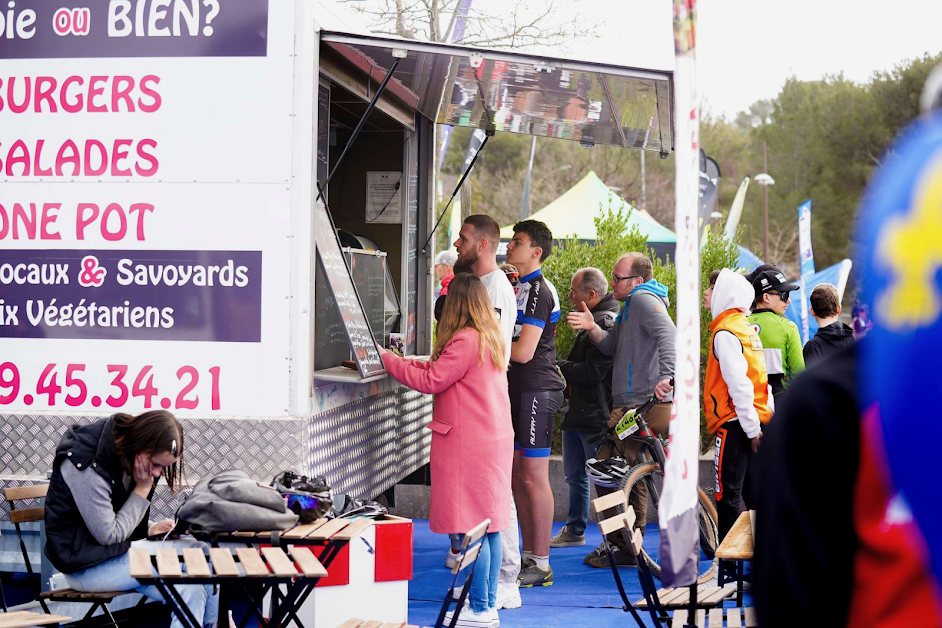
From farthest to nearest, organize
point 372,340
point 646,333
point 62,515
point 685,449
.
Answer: point 646,333
point 372,340
point 62,515
point 685,449

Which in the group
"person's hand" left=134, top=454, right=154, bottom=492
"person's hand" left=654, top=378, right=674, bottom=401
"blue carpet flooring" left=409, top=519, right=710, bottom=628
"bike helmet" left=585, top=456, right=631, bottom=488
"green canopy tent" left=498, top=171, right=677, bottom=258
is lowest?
"blue carpet flooring" left=409, top=519, right=710, bottom=628

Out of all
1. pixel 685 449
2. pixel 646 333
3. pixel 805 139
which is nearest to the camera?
pixel 685 449

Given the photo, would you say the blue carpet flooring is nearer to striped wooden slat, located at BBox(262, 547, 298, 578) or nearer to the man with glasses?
the man with glasses

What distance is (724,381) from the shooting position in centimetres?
544

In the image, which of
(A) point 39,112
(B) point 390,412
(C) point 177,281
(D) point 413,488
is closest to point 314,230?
(C) point 177,281

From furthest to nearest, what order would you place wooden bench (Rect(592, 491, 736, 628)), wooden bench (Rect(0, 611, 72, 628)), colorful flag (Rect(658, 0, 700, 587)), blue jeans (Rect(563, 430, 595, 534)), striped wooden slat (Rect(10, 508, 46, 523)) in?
blue jeans (Rect(563, 430, 595, 534)) < striped wooden slat (Rect(10, 508, 46, 523)) < wooden bench (Rect(592, 491, 736, 628)) < wooden bench (Rect(0, 611, 72, 628)) < colorful flag (Rect(658, 0, 700, 587))

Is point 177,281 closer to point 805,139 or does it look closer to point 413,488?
point 413,488

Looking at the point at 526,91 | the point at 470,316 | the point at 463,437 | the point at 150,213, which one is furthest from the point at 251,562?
the point at 526,91

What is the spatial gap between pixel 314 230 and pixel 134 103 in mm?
1016

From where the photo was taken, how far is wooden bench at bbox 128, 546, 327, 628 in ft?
10.4

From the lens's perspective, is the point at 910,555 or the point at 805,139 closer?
the point at 910,555

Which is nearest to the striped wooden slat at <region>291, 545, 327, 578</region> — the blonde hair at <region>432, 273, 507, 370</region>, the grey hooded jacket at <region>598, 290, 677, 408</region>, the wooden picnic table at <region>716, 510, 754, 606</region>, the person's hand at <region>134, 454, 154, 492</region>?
the person's hand at <region>134, 454, 154, 492</region>

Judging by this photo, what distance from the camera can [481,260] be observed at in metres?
5.47

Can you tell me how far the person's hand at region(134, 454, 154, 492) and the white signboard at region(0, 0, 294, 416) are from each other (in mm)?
483
